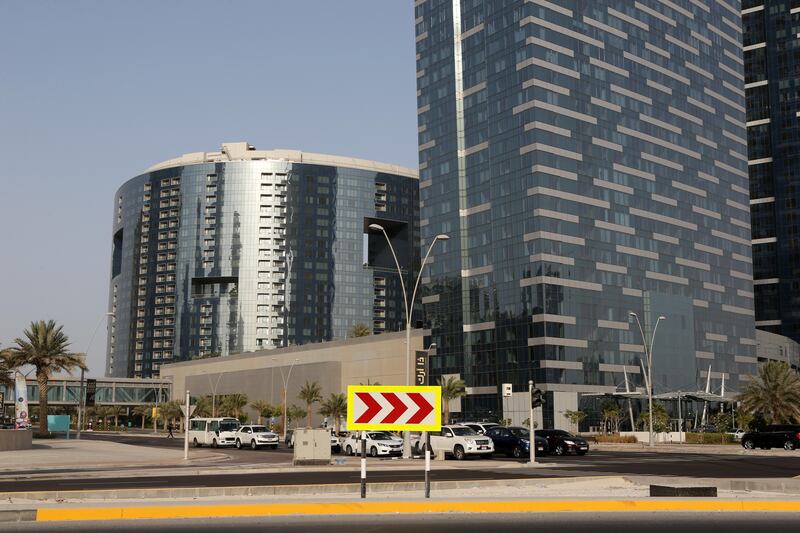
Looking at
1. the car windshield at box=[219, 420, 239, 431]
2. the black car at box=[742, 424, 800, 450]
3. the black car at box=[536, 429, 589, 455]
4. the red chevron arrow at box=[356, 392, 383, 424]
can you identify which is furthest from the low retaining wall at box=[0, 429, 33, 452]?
the black car at box=[742, 424, 800, 450]

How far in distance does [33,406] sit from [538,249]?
121930 millimetres

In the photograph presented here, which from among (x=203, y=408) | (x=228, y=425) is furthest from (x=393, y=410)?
(x=203, y=408)

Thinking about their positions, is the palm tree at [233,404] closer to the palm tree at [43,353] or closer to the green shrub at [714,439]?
the palm tree at [43,353]

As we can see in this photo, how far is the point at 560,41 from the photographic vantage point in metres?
129

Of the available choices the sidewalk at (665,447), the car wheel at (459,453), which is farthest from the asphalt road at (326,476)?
the sidewalk at (665,447)

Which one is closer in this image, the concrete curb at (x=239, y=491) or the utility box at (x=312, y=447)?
the concrete curb at (x=239, y=491)

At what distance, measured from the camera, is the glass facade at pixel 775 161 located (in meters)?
179

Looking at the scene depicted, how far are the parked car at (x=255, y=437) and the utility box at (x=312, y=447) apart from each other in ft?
90.7

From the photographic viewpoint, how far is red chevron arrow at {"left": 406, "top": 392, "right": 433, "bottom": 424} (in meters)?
20.2

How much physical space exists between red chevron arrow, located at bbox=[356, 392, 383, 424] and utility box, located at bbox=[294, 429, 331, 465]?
20.7 metres

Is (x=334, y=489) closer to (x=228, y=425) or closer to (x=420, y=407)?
(x=420, y=407)

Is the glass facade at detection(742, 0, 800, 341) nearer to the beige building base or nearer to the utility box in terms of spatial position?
the beige building base

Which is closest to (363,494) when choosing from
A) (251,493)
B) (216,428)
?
(251,493)

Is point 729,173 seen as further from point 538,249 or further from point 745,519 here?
point 745,519
